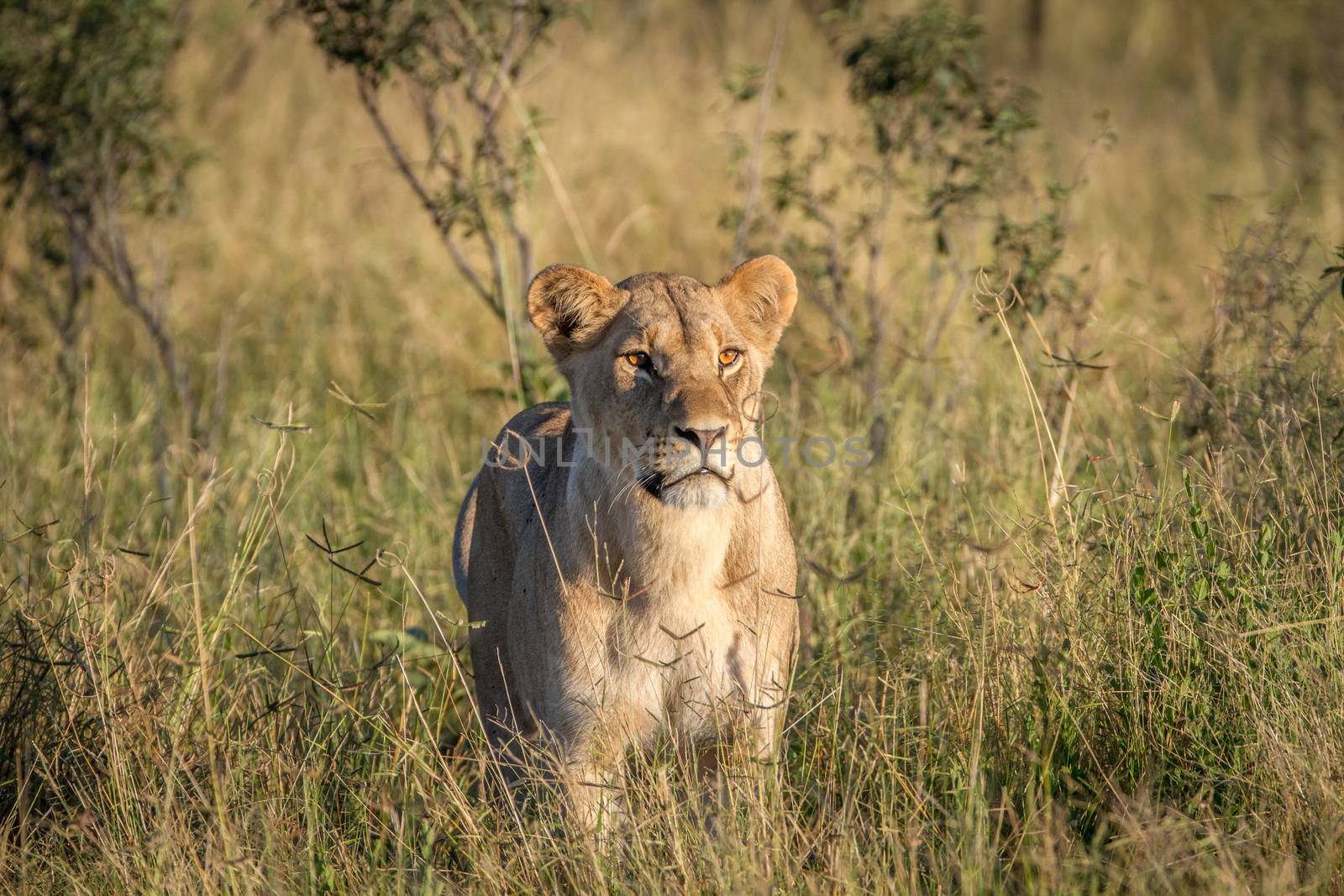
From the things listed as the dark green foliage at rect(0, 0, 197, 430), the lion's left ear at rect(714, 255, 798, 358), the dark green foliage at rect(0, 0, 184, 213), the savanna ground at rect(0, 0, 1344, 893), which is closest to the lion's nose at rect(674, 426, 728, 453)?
the lion's left ear at rect(714, 255, 798, 358)

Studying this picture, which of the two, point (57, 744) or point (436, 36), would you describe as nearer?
point (57, 744)

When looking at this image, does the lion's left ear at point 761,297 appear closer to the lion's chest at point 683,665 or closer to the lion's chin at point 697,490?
the lion's chin at point 697,490

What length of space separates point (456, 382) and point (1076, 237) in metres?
3.78

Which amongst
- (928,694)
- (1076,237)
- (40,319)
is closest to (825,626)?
(928,694)

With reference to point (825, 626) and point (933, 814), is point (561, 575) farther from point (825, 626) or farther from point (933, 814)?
point (825, 626)

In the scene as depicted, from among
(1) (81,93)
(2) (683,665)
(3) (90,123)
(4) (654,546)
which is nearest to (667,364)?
(4) (654,546)

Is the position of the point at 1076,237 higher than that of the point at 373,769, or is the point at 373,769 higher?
the point at 1076,237

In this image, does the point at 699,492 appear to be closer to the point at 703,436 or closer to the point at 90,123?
the point at 703,436

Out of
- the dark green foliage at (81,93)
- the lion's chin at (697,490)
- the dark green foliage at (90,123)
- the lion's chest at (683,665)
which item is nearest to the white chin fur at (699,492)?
the lion's chin at (697,490)

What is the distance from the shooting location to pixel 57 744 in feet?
11.4

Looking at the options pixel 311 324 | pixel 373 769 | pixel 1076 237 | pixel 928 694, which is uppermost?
pixel 1076 237

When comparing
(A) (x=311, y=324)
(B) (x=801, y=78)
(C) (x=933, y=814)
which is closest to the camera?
(C) (x=933, y=814)

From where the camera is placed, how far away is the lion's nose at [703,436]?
115 inches

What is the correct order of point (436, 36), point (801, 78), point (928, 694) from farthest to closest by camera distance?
point (801, 78)
point (436, 36)
point (928, 694)
